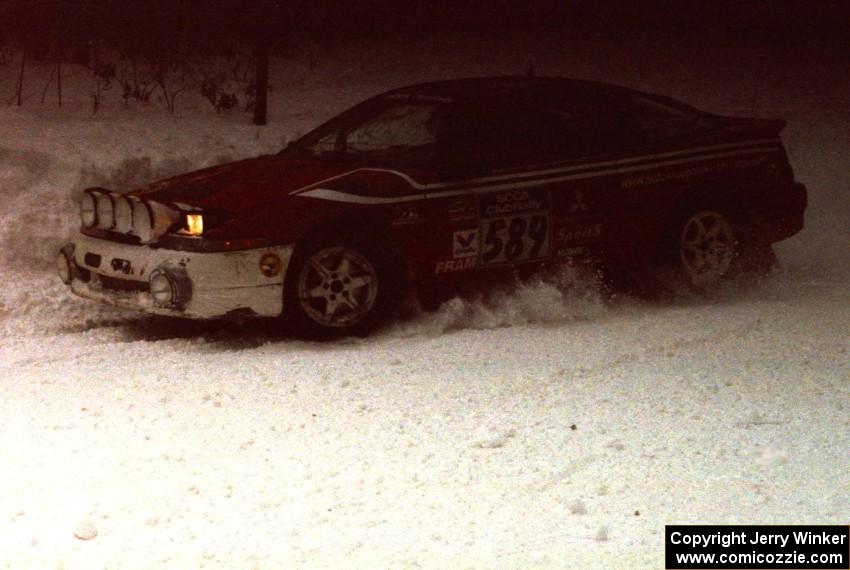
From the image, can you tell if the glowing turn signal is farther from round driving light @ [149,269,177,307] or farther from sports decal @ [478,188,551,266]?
sports decal @ [478,188,551,266]

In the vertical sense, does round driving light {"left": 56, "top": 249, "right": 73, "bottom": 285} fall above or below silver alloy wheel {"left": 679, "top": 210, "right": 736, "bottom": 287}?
below

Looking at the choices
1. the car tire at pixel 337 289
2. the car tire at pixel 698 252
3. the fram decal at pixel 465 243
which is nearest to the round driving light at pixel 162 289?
the car tire at pixel 337 289

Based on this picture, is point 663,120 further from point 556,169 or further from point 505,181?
point 505,181

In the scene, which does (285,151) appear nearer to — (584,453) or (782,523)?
(584,453)

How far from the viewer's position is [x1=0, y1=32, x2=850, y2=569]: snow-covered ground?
16.4ft

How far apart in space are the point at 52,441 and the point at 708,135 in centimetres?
510

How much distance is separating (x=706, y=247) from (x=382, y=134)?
223 centimetres

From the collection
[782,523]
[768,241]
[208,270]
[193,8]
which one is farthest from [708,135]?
[193,8]

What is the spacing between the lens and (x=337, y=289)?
27.2 feet

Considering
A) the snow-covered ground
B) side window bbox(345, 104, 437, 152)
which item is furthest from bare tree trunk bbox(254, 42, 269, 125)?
side window bbox(345, 104, 437, 152)

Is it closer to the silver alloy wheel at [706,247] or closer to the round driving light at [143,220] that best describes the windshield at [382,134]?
the round driving light at [143,220]

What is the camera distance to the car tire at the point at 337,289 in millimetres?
8180

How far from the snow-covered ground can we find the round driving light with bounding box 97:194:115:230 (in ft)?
2.09

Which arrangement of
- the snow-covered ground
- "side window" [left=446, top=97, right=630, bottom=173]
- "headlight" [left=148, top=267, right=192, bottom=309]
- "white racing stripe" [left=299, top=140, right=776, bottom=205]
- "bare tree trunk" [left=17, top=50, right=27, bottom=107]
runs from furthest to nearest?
"bare tree trunk" [left=17, top=50, right=27, bottom=107], "side window" [left=446, top=97, right=630, bottom=173], "white racing stripe" [left=299, top=140, right=776, bottom=205], "headlight" [left=148, top=267, right=192, bottom=309], the snow-covered ground
